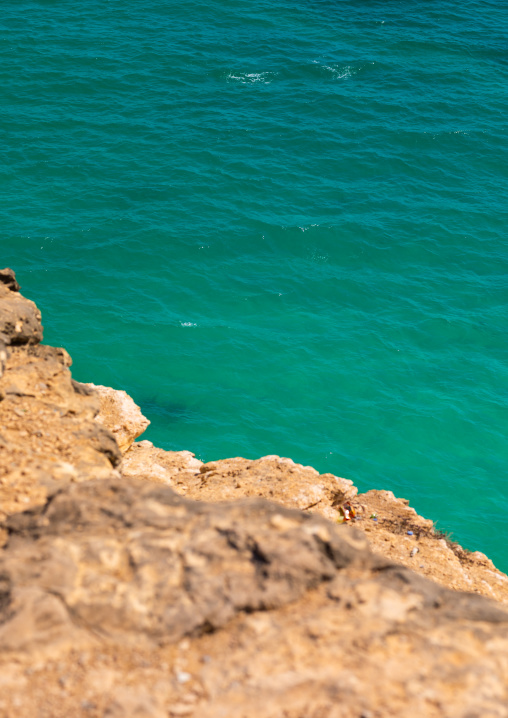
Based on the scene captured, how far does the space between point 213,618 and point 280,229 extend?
38.7 m

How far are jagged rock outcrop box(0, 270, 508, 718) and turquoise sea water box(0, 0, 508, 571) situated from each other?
21.8 metres

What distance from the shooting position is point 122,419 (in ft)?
70.9

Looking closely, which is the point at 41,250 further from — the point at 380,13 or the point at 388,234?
the point at 380,13

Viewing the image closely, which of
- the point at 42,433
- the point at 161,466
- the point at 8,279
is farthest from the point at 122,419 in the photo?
the point at 42,433

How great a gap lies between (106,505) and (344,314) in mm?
32284

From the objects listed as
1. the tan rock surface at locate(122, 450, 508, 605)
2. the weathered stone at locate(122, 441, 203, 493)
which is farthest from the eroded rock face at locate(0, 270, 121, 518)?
the tan rock surface at locate(122, 450, 508, 605)

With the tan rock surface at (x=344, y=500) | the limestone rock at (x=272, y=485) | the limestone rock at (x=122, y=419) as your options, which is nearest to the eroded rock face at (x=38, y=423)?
the limestone rock at (x=122, y=419)

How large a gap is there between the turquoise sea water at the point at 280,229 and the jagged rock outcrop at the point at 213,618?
2181 cm

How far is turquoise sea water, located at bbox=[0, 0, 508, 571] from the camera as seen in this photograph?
3516cm

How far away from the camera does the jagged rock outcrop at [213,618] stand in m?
8.32

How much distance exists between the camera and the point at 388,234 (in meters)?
45.9

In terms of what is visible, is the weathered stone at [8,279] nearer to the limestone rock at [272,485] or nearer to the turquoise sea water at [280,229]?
the limestone rock at [272,485]

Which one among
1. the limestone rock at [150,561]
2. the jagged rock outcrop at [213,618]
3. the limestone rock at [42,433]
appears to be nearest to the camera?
the jagged rock outcrop at [213,618]

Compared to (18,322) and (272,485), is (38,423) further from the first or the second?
(272,485)
